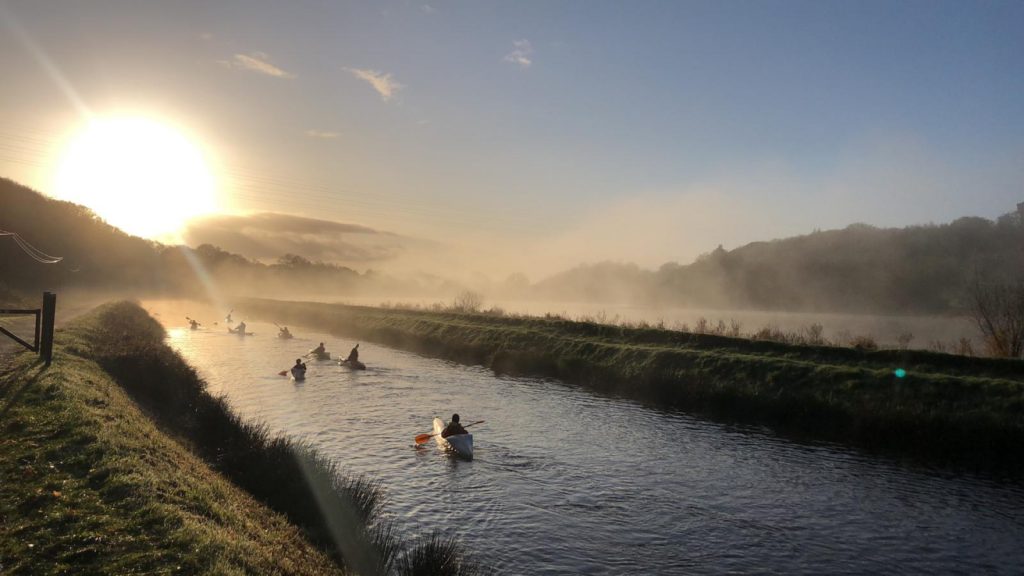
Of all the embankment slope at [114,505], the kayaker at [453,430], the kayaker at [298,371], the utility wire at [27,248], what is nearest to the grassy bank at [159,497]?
the embankment slope at [114,505]

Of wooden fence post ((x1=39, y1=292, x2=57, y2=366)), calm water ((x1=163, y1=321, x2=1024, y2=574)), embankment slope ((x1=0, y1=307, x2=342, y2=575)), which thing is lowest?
calm water ((x1=163, y1=321, x2=1024, y2=574))

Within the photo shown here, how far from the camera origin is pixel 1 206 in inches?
3189

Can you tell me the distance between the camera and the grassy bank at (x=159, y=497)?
762 cm

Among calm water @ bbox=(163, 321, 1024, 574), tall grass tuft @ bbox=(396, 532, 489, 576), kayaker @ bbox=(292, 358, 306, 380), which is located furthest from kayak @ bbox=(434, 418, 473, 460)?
kayaker @ bbox=(292, 358, 306, 380)

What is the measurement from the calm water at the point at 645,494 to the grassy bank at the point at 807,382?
10.0 feet

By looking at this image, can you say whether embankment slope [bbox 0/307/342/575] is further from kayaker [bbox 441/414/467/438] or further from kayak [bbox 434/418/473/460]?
kayaker [bbox 441/414/467/438]

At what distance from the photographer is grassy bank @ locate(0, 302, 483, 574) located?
7.62 metres

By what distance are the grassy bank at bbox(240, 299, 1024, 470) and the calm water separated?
3.06 metres

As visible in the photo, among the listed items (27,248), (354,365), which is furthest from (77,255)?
(354,365)

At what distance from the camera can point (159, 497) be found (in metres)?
9.44

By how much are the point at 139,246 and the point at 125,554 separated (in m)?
159

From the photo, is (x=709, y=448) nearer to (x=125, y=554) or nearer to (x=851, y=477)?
(x=851, y=477)

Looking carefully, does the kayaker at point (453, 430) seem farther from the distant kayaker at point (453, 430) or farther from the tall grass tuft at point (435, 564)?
the tall grass tuft at point (435, 564)

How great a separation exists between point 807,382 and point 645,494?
14812mm
